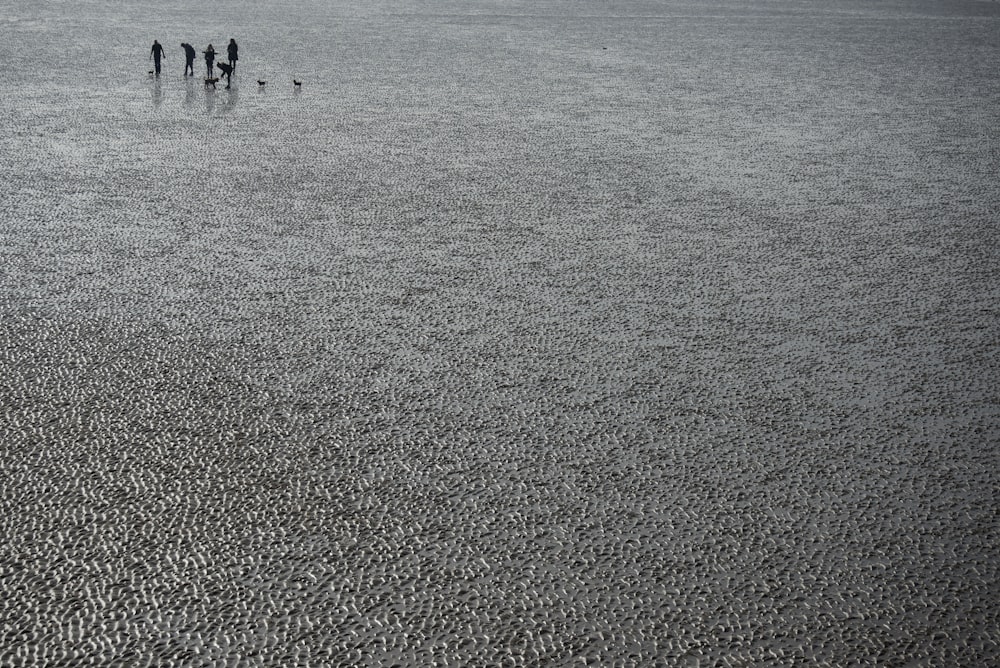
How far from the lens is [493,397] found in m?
5.38

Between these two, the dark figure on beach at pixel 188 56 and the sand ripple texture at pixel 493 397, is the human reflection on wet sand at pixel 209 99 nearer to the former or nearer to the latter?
the sand ripple texture at pixel 493 397

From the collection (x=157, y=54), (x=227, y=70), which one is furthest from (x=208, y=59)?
(x=157, y=54)

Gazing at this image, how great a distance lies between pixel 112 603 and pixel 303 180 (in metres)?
6.39

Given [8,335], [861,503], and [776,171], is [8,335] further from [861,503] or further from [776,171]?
[776,171]

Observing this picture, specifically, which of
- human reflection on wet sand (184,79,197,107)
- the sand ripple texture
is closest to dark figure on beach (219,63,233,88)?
human reflection on wet sand (184,79,197,107)

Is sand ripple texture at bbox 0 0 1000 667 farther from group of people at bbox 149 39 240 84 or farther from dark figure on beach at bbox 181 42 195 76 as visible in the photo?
dark figure on beach at bbox 181 42 195 76

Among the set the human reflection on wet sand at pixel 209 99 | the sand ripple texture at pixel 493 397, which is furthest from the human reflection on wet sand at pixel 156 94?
the sand ripple texture at pixel 493 397

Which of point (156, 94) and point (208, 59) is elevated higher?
point (208, 59)

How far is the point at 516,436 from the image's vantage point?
498 cm

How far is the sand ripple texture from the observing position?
3.73 m

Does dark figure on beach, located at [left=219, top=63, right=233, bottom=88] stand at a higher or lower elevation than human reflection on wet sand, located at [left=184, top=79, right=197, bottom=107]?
higher

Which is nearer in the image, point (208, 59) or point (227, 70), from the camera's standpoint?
point (227, 70)

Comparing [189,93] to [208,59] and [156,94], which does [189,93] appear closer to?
[156,94]

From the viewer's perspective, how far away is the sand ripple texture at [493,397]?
3730 mm
